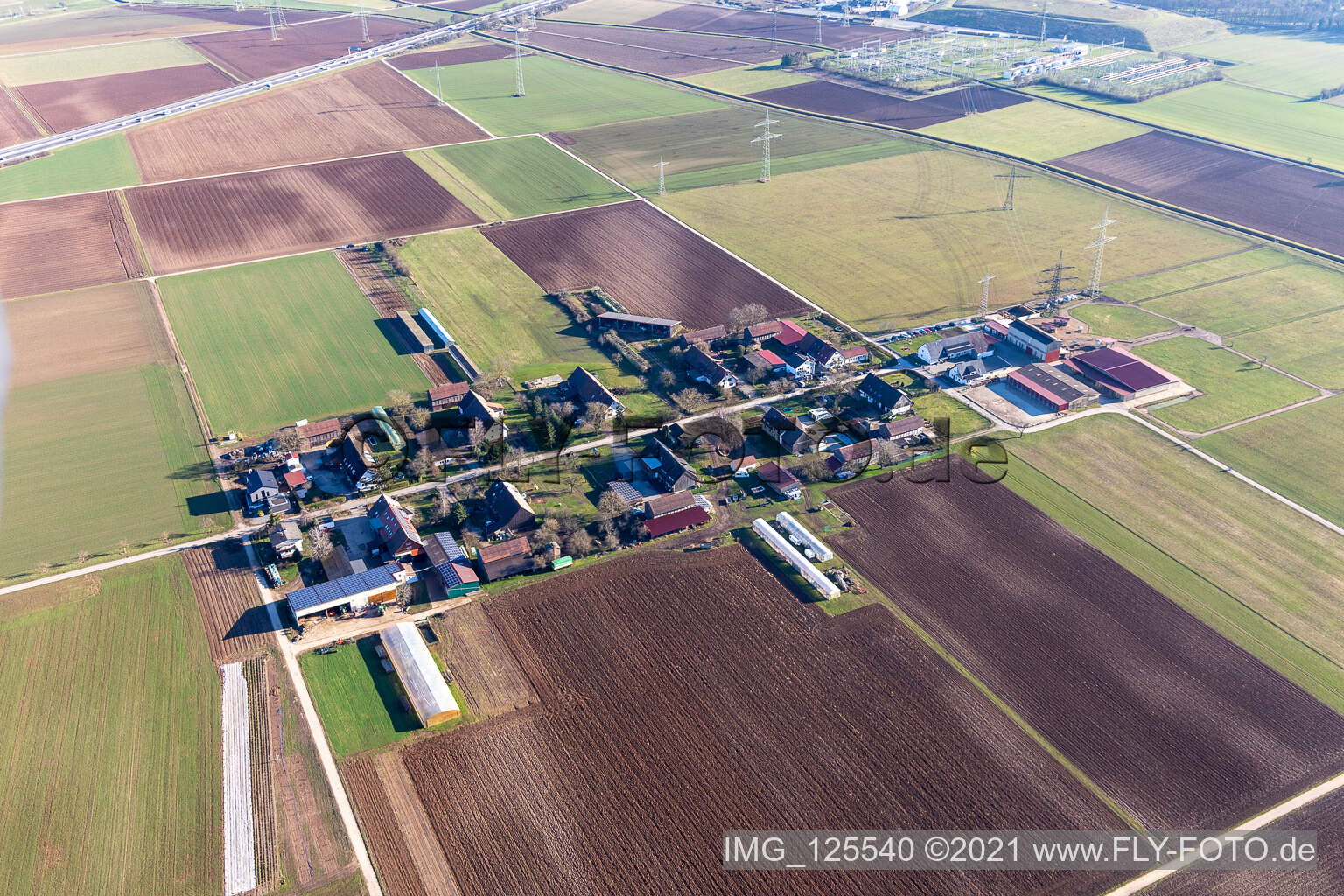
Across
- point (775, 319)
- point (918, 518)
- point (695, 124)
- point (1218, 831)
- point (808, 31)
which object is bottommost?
point (1218, 831)

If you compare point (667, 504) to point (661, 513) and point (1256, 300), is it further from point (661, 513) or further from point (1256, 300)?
point (1256, 300)

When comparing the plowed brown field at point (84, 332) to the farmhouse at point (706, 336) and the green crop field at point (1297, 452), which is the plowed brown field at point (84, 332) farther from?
the green crop field at point (1297, 452)

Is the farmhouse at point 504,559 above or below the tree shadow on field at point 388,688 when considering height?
above

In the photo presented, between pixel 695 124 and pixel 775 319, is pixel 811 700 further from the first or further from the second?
pixel 695 124

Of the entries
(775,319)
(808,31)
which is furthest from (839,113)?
(775,319)

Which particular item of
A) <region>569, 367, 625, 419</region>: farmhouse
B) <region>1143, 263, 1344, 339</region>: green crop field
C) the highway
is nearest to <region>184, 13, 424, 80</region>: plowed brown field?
the highway

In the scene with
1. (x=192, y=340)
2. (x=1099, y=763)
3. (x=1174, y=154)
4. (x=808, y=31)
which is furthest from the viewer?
(x=808, y=31)

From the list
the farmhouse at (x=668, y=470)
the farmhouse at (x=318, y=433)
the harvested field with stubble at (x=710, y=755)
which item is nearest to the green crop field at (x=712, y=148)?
the farmhouse at (x=668, y=470)
